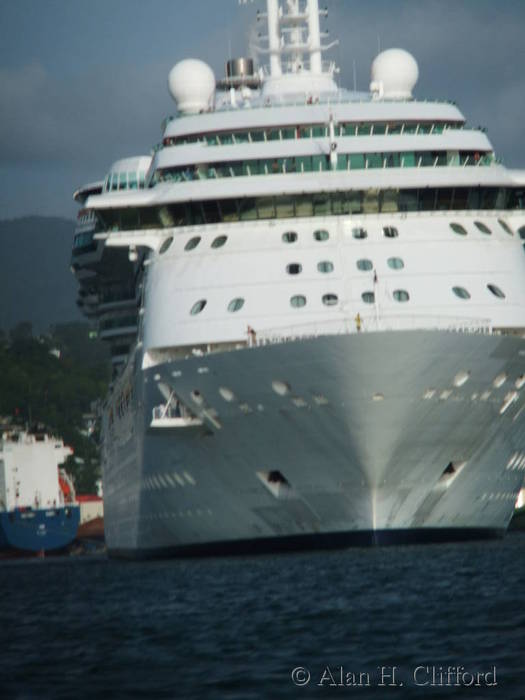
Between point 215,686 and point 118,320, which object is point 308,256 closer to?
point 118,320

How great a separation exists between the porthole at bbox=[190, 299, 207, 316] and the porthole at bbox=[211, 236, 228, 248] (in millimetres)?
1928

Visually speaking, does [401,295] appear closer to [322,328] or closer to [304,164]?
[322,328]

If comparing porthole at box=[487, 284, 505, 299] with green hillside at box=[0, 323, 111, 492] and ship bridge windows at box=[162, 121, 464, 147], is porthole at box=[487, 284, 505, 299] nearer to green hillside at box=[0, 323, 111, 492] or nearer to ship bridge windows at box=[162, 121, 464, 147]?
ship bridge windows at box=[162, 121, 464, 147]

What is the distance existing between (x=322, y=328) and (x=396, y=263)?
116 inches

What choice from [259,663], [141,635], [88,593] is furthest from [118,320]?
[259,663]

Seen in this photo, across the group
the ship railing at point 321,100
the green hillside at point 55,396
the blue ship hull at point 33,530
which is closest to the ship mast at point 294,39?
the ship railing at point 321,100

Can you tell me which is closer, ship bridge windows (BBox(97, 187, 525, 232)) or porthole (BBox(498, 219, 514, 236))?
ship bridge windows (BBox(97, 187, 525, 232))

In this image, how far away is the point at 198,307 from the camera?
45.2 metres

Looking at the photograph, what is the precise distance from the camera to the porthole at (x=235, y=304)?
44.6m

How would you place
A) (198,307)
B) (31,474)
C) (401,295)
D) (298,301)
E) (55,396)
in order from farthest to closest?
1. (55,396)
2. (31,474)
3. (198,307)
4. (298,301)
5. (401,295)

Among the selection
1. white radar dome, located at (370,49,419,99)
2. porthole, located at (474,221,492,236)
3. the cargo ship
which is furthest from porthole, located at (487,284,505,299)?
the cargo ship

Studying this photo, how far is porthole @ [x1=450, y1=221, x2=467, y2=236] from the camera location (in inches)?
1838

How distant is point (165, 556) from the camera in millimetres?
49125

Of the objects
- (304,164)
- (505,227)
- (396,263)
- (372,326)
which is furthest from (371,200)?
(372,326)
